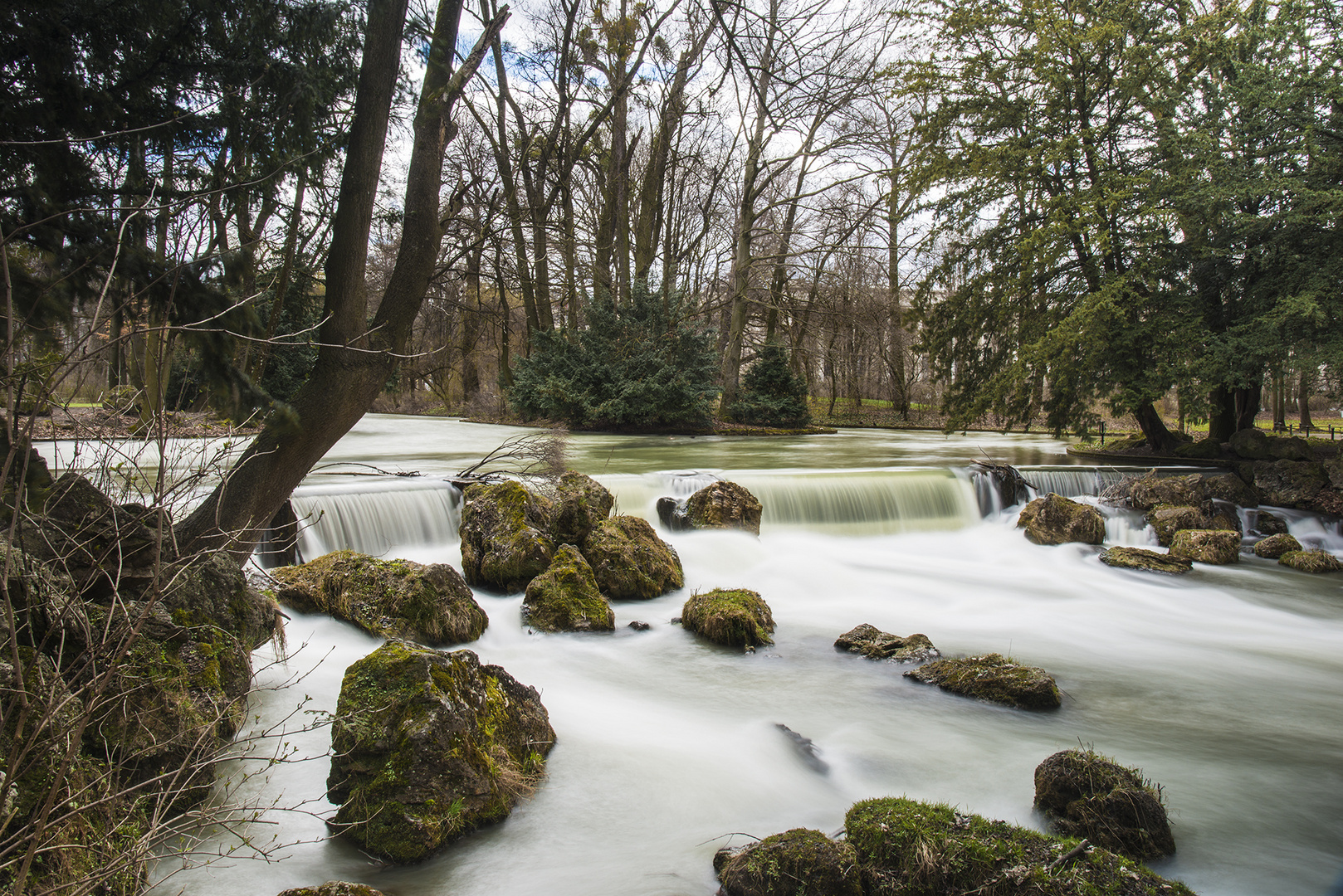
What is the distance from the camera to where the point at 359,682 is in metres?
3.73

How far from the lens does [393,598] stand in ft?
20.0

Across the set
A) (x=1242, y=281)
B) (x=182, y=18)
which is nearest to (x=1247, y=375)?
(x=1242, y=281)

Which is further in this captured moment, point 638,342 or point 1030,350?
point 638,342

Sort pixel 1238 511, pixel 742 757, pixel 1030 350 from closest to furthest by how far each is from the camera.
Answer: pixel 742 757 < pixel 1238 511 < pixel 1030 350

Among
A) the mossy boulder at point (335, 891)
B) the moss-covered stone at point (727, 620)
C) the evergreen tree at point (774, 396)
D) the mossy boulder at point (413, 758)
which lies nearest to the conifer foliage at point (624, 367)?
the evergreen tree at point (774, 396)

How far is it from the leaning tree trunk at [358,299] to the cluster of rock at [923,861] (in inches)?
126

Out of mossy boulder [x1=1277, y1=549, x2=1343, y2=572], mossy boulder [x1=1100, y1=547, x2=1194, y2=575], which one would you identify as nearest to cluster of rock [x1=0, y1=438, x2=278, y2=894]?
mossy boulder [x1=1100, y1=547, x2=1194, y2=575]

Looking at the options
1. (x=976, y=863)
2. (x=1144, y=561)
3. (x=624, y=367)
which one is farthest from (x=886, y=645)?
(x=624, y=367)

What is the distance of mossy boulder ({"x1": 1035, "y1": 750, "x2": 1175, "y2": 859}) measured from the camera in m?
3.65

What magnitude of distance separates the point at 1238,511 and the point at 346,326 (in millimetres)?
13866

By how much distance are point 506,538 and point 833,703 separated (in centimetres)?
367

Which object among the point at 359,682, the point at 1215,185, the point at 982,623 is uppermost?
the point at 1215,185

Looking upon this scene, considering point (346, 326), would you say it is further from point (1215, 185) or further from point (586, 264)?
point (586, 264)

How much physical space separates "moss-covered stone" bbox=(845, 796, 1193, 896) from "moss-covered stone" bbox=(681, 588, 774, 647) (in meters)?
3.32
